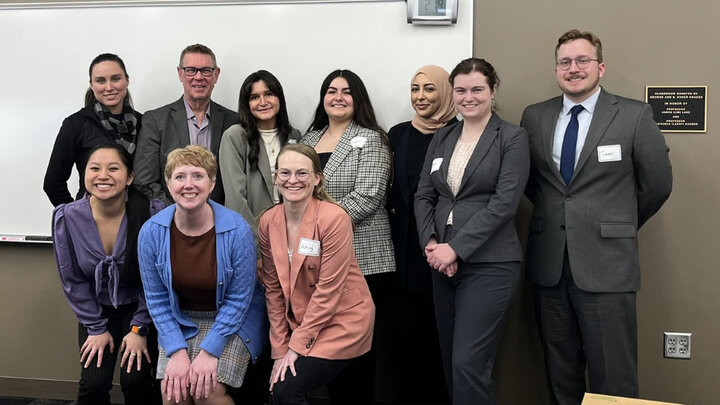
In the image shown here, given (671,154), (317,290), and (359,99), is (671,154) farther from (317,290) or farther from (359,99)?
(317,290)

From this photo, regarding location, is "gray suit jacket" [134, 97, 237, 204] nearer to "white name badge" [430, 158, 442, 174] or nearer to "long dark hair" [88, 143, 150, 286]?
"long dark hair" [88, 143, 150, 286]

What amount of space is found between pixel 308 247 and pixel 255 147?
28.7 inches

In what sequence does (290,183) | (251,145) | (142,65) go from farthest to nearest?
(142,65) → (251,145) → (290,183)

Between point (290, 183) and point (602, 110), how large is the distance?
1.27 metres

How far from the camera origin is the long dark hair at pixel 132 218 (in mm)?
2385

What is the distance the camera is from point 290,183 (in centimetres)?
223

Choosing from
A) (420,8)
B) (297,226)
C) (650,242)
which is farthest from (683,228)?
(297,226)

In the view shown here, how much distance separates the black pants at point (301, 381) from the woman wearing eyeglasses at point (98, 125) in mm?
1383

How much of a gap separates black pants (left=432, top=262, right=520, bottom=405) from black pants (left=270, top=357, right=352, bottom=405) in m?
0.50

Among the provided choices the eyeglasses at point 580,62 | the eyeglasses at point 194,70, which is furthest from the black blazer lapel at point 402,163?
the eyeglasses at point 194,70

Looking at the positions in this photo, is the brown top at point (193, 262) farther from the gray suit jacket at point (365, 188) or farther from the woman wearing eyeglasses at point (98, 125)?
the woman wearing eyeglasses at point (98, 125)

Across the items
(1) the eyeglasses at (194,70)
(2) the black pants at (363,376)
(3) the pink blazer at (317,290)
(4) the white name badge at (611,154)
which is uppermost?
(1) the eyeglasses at (194,70)

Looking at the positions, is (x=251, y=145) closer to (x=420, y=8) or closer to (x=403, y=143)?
(x=403, y=143)

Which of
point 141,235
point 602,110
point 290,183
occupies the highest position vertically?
point 602,110
